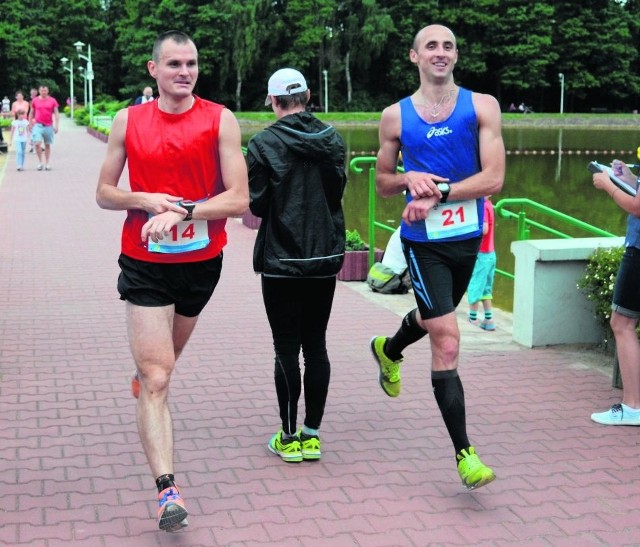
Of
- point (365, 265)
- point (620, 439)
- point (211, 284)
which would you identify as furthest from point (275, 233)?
point (365, 265)

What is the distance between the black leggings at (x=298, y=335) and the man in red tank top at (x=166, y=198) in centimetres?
55

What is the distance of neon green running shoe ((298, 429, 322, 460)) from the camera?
508cm

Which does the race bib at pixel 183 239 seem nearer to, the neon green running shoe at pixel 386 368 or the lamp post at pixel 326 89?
the neon green running shoe at pixel 386 368

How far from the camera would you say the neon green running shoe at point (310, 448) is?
16.7ft

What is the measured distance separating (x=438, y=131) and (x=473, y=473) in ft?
4.97

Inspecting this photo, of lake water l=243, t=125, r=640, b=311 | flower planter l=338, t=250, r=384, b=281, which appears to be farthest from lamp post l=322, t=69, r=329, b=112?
flower planter l=338, t=250, r=384, b=281

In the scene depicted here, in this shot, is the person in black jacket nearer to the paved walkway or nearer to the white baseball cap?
the white baseball cap

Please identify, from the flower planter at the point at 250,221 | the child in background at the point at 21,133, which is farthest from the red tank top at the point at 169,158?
the child in background at the point at 21,133

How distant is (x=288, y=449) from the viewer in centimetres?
507

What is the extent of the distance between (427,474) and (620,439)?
1.22m

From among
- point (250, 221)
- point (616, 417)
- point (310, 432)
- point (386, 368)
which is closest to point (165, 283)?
point (310, 432)

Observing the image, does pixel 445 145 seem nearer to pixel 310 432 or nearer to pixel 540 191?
pixel 310 432

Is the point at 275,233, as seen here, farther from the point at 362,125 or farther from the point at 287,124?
the point at 362,125

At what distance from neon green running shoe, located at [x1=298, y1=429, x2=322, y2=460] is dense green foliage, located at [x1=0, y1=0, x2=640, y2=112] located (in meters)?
73.1
